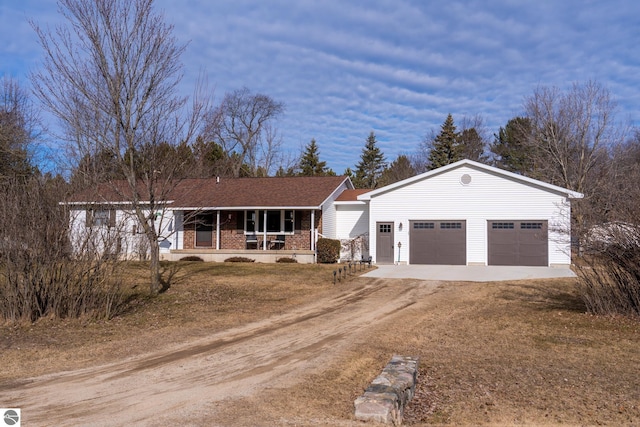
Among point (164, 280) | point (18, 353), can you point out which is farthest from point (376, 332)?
point (164, 280)

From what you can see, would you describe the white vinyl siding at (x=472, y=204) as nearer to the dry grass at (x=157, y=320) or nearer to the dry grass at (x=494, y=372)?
the dry grass at (x=157, y=320)

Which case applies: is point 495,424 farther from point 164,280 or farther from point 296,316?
point 164,280

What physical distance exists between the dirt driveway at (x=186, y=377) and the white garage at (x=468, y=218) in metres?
12.3

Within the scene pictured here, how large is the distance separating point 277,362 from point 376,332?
273cm

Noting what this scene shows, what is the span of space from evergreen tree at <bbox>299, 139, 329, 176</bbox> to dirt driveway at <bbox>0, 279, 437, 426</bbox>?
127 feet

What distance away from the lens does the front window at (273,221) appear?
77.4ft

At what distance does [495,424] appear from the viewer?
15.4 feet

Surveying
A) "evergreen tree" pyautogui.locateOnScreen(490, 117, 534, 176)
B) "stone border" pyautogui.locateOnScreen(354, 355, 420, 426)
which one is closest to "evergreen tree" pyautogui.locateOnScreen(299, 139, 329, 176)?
"evergreen tree" pyautogui.locateOnScreen(490, 117, 534, 176)

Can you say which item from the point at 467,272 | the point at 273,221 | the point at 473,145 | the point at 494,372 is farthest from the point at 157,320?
the point at 473,145

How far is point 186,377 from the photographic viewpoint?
6117 mm

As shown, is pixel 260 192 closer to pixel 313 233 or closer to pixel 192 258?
pixel 313 233

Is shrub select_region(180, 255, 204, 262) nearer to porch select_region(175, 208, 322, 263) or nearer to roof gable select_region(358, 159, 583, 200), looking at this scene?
porch select_region(175, 208, 322, 263)

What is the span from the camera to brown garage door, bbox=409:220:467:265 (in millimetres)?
21359

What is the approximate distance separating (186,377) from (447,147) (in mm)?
41216
